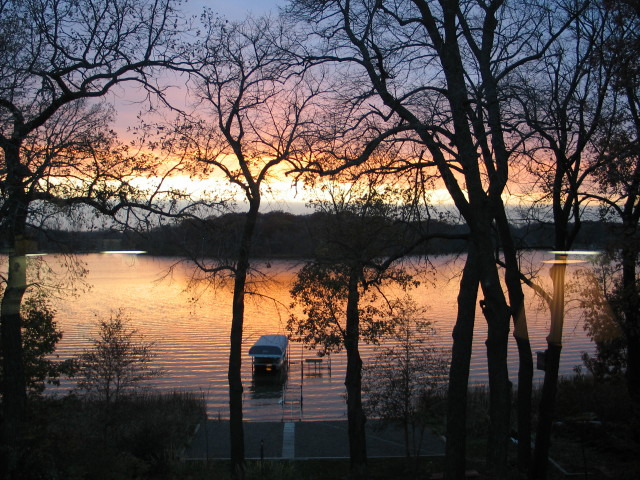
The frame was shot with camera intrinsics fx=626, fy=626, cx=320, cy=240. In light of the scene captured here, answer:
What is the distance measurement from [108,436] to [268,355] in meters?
16.2

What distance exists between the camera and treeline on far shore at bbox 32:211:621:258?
11750 mm

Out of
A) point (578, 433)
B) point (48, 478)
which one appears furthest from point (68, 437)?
point (578, 433)

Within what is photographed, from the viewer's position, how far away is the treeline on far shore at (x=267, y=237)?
11750 millimetres

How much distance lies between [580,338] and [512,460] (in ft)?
92.0

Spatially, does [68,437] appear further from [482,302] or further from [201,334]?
[201,334]

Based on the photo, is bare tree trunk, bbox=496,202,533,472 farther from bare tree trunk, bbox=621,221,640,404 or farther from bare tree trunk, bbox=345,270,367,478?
bare tree trunk, bbox=345,270,367,478

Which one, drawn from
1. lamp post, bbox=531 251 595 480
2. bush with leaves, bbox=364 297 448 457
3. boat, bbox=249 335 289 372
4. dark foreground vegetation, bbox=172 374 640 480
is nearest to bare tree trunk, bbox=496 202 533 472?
lamp post, bbox=531 251 595 480

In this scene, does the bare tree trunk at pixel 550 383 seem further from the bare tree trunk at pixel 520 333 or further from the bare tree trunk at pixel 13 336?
the bare tree trunk at pixel 13 336

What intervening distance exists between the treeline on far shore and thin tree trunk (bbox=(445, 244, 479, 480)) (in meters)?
0.84

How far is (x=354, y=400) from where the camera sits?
18.2 m

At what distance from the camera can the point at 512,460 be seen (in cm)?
1625

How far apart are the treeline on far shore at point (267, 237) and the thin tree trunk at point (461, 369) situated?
0.84m

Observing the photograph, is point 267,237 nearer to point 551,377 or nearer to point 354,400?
point 354,400

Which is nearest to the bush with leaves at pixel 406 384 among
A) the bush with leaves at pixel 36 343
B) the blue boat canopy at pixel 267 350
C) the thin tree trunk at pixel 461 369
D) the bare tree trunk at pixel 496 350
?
the thin tree trunk at pixel 461 369
